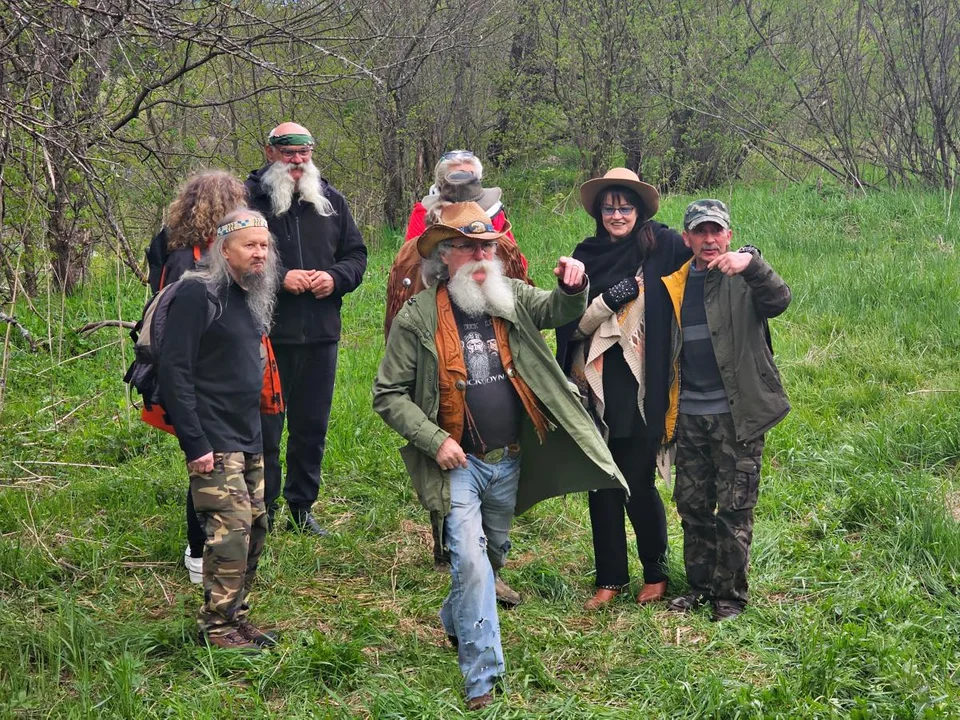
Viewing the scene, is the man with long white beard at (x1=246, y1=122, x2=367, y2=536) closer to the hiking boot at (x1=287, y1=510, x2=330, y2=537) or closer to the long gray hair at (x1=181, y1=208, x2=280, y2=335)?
the hiking boot at (x1=287, y1=510, x2=330, y2=537)

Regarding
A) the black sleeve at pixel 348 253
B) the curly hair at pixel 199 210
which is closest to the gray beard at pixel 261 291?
the curly hair at pixel 199 210

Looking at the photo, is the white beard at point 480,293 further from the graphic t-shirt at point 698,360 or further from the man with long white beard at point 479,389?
the graphic t-shirt at point 698,360

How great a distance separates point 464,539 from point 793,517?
2.71m

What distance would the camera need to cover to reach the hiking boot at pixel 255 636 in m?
4.07

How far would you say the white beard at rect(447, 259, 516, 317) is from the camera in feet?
12.6

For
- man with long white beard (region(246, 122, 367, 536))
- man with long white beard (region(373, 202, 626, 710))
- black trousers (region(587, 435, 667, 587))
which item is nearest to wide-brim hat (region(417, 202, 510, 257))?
man with long white beard (region(373, 202, 626, 710))

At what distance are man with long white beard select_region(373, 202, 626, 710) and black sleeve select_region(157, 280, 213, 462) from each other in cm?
71

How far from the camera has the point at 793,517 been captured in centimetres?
559

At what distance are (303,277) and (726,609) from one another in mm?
2566

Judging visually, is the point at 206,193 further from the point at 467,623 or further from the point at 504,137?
the point at 504,137

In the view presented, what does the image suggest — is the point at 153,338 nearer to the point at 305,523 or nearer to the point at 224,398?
the point at 224,398

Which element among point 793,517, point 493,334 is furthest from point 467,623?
point 793,517

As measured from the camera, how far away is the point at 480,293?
3.86 m

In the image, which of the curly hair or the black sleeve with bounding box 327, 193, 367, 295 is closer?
the curly hair
